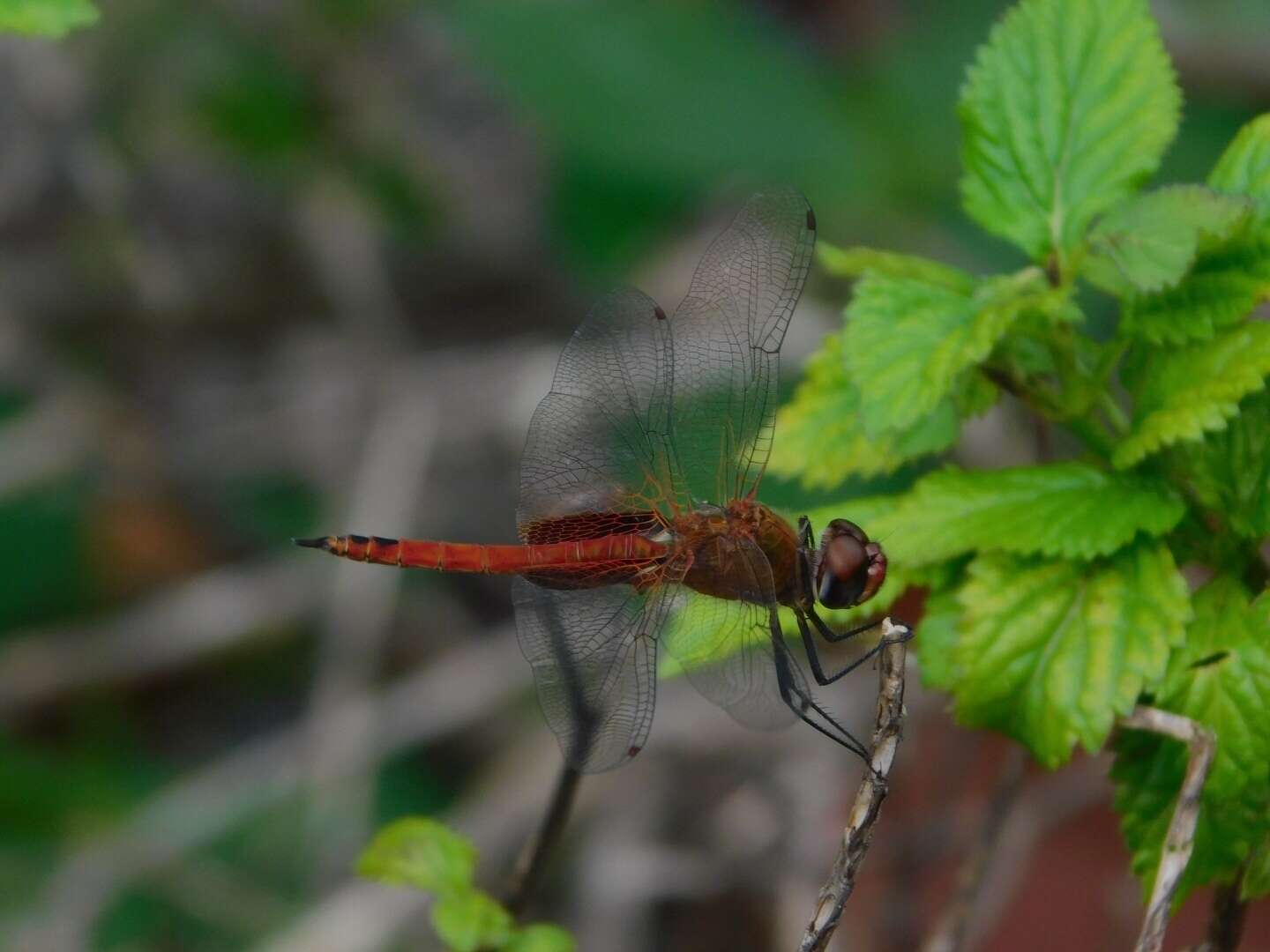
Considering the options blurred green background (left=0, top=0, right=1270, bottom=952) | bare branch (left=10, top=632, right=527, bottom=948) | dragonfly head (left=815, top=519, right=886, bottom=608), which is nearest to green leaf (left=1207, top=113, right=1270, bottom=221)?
dragonfly head (left=815, top=519, right=886, bottom=608)

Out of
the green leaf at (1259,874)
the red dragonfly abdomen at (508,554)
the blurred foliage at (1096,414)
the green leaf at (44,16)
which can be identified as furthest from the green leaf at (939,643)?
the green leaf at (44,16)

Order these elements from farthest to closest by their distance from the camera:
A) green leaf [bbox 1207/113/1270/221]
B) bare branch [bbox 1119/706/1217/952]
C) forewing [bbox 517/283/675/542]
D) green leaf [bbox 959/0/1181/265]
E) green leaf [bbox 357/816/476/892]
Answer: forewing [bbox 517/283/675/542]
green leaf [bbox 357/816/476/892]
green leaf [bbox 959/0/1181/265]
green leaf [bbox 1207/113/1270/221]
bare branch [bbox 1119/706/1217/952]

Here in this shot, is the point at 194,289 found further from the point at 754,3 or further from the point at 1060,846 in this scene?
the point at 1060,846

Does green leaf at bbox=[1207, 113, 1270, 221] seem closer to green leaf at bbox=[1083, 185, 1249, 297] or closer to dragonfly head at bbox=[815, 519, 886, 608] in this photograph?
green leaf at bbox=[1083, 185, 1249, 297]

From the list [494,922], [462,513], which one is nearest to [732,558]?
[494,922]

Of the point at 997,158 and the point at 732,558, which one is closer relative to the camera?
the point at 997,158

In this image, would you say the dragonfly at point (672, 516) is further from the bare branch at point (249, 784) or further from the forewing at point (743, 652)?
the bare branch at point (249, 784)
